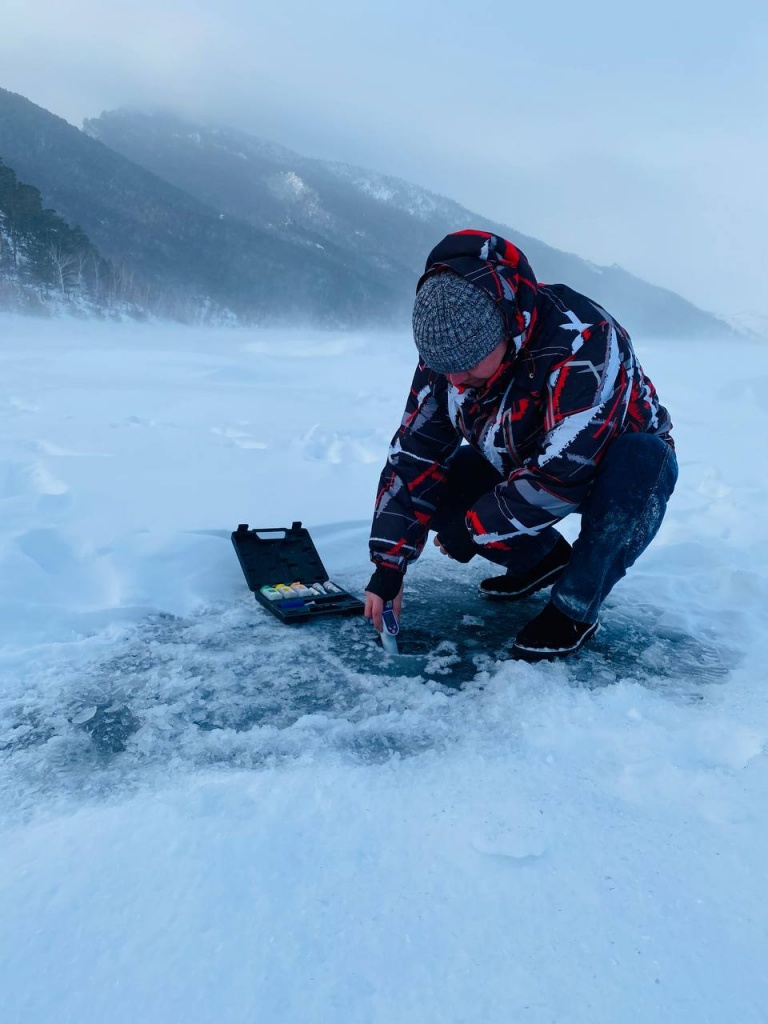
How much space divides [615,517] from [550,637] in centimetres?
35

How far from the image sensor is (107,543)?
83.7 inches

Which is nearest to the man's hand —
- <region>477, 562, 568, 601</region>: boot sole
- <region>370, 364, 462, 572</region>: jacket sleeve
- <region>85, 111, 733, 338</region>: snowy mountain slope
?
<region>370, 364, 462, 572</region>: jacket sleeve

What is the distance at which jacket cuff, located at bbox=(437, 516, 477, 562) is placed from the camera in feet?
6.41

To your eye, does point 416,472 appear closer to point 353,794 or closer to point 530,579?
point 530,579

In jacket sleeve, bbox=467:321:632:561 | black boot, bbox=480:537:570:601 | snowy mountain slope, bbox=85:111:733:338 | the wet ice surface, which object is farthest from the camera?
snowy mountain slope, bbox=85:111:733:338

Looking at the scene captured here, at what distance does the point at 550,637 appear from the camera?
171 centimetres

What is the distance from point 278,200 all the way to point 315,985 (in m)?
115

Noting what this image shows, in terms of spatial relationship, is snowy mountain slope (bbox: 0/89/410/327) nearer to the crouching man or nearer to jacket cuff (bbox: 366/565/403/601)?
the crouching man

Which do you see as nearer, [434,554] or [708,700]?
[708,700]

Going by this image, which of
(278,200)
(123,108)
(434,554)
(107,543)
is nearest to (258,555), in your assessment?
(107,543)

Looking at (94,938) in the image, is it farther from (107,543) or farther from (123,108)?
(123,108)

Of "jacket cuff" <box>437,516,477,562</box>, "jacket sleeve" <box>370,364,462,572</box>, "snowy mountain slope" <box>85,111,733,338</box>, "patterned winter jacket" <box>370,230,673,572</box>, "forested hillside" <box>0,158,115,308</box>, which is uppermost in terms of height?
"snowy mountain slope" <box>85,111,733,338</box>

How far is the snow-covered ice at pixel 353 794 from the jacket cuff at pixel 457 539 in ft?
0.65

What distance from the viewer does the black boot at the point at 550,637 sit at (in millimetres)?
1711
